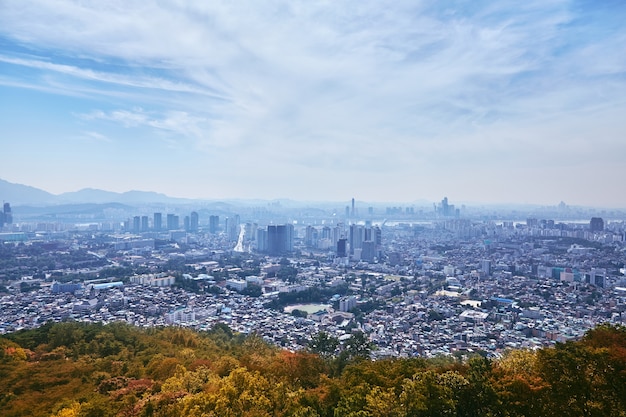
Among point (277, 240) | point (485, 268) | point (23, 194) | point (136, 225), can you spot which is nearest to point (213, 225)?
point (136, 225)

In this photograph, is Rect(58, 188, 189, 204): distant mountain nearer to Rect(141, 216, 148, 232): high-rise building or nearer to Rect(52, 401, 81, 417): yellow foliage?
Rect(141, 216, 148, 232): high-rise building

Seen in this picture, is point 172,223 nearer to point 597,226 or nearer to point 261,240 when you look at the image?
point 261,240

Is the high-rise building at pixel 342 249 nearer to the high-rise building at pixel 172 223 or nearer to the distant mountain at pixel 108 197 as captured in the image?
the high-rise building at pixel 172 223

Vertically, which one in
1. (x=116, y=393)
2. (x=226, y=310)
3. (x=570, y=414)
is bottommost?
(x=226, y=310)

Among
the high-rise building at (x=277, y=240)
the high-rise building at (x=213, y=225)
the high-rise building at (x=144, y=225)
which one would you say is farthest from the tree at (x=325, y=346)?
the high-rise building at (x=144, y=225)

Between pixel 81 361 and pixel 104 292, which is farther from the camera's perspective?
pixel 104 292

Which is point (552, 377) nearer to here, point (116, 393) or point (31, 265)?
point (116, 393)

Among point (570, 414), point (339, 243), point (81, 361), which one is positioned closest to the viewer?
point (570, 414)

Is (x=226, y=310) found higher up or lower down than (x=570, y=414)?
lower down

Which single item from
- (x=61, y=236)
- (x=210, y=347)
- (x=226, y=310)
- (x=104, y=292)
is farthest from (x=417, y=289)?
(x=61, y=236)
